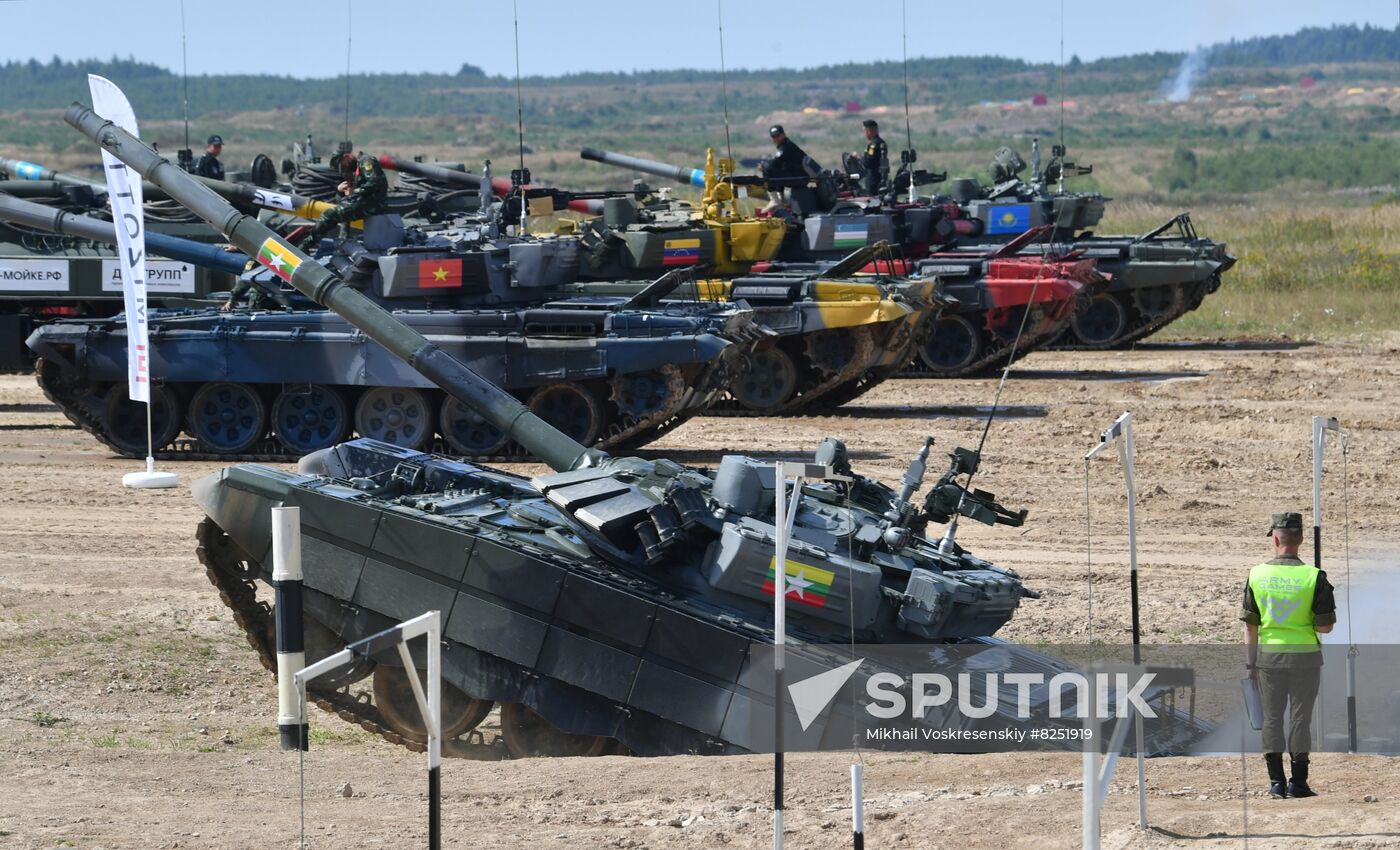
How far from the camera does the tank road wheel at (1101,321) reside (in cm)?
2873

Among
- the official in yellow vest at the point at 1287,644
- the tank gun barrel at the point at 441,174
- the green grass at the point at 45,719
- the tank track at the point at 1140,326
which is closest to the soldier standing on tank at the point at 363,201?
the tank gun barrel at the point at 441,174

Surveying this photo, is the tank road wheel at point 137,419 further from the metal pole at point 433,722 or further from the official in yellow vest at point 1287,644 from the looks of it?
the metal pole at point 433,722

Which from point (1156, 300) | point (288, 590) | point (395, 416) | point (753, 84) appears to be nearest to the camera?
point (288, 590)

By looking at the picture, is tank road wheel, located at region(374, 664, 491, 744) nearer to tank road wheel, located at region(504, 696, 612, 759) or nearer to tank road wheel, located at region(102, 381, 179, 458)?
tank road wheel, located at region(504, 696, 612, 759)

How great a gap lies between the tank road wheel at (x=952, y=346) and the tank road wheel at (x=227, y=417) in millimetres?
9475

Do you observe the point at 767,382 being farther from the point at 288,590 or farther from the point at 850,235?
the point at 288,590

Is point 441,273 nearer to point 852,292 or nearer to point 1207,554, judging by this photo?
point 852,292

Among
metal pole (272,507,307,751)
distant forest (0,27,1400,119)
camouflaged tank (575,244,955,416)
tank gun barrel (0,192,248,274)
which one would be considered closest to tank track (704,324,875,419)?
camouflaged tank (575,244,955,416)

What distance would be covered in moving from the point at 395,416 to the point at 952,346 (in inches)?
363

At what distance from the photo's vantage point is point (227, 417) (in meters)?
19.5

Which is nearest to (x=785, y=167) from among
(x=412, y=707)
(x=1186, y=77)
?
(x=412, y=707)

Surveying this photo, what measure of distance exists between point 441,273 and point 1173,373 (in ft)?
34.3

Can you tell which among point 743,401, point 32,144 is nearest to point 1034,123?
point 32,144

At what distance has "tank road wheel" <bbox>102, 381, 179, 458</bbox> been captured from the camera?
1952cm
